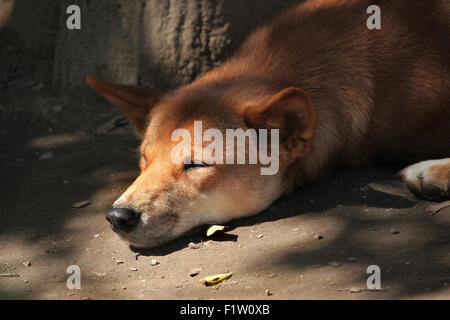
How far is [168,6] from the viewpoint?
5.25 m

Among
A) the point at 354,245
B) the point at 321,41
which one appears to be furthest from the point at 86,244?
the point at 321,41

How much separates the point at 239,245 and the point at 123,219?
64cm

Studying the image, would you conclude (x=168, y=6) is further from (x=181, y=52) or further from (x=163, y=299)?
(x=163, y=299)

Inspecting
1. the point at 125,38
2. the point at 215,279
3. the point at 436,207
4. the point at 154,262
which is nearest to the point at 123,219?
the point at 154,262

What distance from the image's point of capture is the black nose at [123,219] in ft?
11.7

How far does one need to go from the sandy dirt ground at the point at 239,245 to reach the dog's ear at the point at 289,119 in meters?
0.35

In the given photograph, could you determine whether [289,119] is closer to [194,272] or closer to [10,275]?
[194,272]

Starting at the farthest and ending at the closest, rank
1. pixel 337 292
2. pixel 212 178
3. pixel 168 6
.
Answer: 1. pixel 168 6
2. pixel 212 178
3. pixel 337 292

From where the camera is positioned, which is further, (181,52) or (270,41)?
(181,52)

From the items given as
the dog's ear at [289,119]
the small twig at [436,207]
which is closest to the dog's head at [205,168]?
the dog's ear at [289,119]

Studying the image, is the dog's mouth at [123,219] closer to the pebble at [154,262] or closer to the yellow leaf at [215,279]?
the pebble at [154,262]

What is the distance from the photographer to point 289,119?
3766 millimetres

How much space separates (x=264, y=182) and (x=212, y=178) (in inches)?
12.8

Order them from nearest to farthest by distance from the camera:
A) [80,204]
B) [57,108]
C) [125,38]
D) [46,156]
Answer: [80,204]
[46,156]
[125,38]
[57,108]
